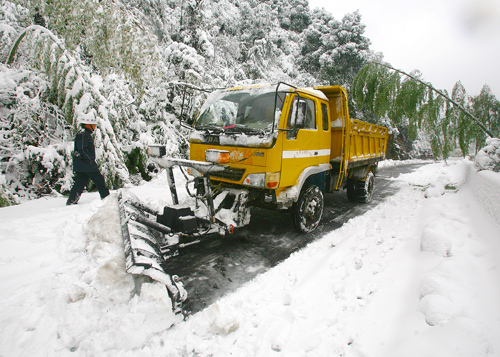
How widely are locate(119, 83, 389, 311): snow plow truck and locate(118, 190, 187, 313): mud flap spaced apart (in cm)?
1

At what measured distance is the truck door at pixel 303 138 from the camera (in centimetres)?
389

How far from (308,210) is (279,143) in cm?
156

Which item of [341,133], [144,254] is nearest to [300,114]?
[341,133]

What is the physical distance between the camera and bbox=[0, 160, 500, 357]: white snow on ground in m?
1.96

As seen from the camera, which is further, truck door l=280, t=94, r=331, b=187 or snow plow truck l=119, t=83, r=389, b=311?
truck door l=280, t=94, r=331, b=187

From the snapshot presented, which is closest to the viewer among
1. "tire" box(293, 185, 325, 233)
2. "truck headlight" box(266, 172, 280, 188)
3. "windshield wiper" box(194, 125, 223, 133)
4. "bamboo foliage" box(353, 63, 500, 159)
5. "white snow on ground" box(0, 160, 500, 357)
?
"white snow on ground" box(0, 160, 500, 357)

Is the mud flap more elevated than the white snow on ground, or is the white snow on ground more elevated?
the mud flap

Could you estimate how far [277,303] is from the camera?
8.86 feet

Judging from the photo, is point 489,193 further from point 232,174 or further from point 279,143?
point 232,174

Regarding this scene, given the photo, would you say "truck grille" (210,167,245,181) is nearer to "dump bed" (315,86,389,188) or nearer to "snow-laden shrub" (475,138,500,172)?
"dump bed" (315,86,389,188)

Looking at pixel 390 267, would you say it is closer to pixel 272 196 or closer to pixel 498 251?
pixel 498 251

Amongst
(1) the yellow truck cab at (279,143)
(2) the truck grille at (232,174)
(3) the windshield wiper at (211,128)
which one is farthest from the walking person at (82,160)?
(2) the truck grille at (232,174)

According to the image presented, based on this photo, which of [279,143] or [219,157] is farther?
[279,143]

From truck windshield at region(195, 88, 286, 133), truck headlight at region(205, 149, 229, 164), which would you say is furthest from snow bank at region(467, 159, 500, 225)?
truck headlight at region(205, 149, 229, 164)
